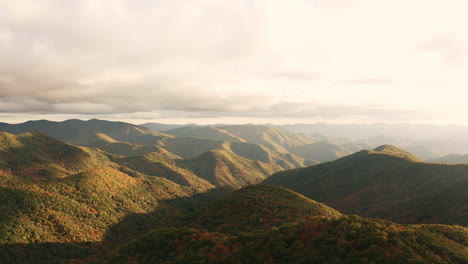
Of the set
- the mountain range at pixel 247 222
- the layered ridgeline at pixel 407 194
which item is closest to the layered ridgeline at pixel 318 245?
the mountain range at pixel 247 222

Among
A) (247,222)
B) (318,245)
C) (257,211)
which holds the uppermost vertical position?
(318,245)

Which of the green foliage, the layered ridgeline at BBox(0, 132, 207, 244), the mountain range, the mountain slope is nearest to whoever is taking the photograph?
the green foliage

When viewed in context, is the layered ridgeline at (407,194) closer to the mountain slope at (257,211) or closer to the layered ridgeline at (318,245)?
the mountain slope at (257,211)

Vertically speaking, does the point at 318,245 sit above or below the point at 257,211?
above

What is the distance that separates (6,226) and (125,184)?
88294 millimetres

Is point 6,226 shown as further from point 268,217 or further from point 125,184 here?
point 268,217

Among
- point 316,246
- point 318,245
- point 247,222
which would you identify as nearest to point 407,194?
point 247,222

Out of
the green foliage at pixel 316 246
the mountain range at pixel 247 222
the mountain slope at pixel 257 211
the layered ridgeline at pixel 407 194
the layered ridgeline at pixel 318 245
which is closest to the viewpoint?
the green foliage at pixel 316 246

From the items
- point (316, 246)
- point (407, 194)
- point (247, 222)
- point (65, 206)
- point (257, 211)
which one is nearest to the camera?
point (316, 246)

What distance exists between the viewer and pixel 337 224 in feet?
152

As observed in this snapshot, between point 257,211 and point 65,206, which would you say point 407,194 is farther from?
point 65,206

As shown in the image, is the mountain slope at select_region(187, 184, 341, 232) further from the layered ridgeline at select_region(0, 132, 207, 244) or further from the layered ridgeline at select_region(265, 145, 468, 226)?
the layered ridgeline at select_region(0, 132, 207, 244)

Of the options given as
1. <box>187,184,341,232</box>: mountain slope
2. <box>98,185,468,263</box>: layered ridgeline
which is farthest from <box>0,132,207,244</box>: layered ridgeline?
<box>98,185,468,263</box>: layered ridgeline

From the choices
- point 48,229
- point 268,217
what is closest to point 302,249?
point 268,217
